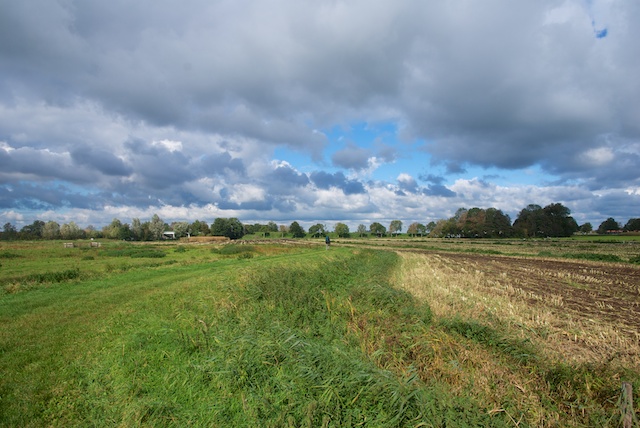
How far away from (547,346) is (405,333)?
162 inches

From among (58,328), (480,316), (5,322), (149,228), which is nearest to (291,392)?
(58,328)

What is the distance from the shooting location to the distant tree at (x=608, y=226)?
151 m

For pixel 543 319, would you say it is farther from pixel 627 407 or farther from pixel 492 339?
pixel 627 407

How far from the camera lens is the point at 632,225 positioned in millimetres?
141375

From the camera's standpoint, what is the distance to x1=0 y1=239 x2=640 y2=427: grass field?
5656mm

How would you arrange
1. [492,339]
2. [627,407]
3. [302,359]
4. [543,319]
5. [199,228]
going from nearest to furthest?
[627,407], [302,359], [492,339], [543,319], [199,228]

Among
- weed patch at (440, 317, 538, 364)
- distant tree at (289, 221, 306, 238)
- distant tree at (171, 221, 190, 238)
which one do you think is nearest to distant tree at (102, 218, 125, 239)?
distant tree at (171, 221, 190, 238)

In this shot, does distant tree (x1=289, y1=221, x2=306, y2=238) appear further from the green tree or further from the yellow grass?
the yellow grass

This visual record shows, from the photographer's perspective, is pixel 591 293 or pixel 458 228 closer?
pixel 591 293

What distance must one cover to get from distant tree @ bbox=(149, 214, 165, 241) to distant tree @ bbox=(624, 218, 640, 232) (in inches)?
8453

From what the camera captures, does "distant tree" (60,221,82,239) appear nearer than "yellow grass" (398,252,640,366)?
No

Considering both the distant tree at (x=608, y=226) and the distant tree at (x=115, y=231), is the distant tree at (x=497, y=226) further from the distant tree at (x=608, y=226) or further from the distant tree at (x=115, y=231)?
the distant tree at (x=115, y=231)

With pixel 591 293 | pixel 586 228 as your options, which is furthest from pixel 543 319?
pixel 586 228

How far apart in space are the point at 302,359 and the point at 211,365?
2.14m
